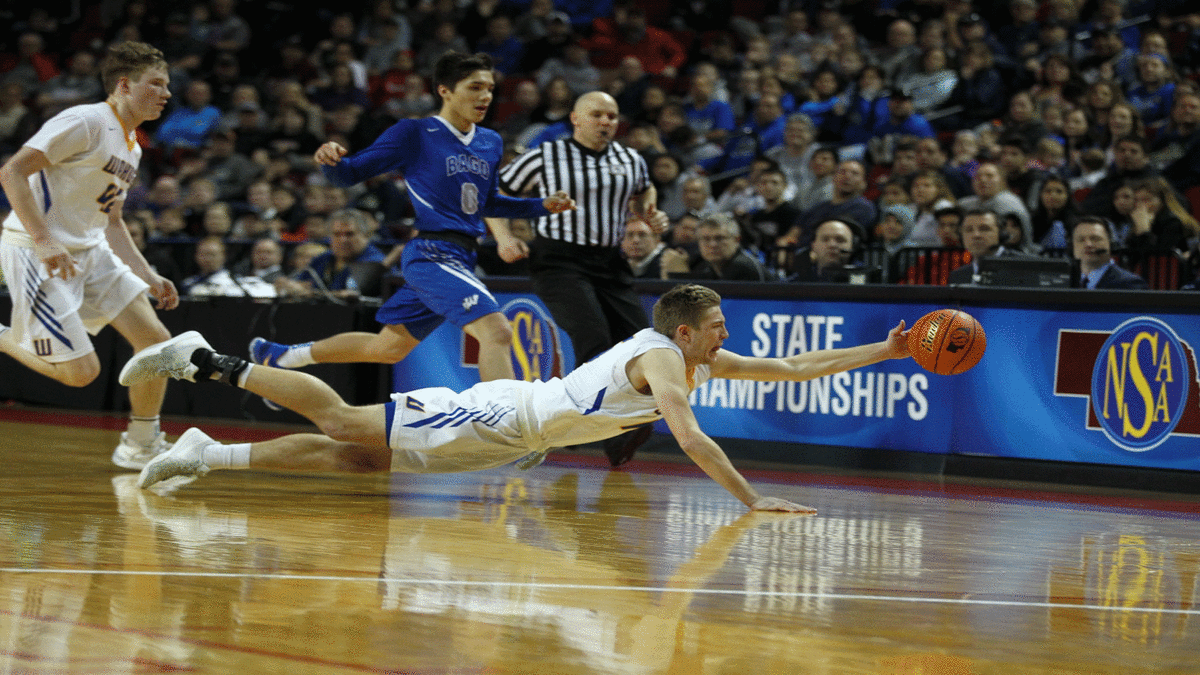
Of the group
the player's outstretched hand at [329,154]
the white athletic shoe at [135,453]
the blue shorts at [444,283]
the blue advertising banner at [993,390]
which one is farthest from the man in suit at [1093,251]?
the white athletic shoe at [135,453]

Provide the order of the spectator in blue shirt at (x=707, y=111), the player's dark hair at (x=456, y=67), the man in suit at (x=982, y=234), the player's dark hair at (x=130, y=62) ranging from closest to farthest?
1. the player's dark hair at (x=130, y=62)
2. the player's dark hair at (x=456, y=67)
3. the man in suit at (x=982, y=234)
4. the spectator in blue shirt at (x=707, y=111)

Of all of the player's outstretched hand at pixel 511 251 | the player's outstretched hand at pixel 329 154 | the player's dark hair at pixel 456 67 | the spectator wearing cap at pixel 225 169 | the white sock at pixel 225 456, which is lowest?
the white sock at pixel 225 456

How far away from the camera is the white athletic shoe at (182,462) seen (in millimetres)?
5297

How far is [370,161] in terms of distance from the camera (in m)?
6.23

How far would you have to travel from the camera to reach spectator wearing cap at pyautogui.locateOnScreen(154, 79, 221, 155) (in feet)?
51.6

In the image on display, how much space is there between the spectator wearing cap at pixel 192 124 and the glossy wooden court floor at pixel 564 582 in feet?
33.3

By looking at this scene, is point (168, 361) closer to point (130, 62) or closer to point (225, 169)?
point (130, 62)

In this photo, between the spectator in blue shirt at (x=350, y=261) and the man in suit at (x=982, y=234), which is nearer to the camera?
the man in suit at (x=982, y=234)

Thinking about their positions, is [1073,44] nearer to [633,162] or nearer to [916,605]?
[633,162]

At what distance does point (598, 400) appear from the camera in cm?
512

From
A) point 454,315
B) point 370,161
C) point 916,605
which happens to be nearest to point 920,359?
point 916,605

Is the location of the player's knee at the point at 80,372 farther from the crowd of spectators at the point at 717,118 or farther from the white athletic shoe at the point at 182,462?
the crowd of spectators at the point at 717,118

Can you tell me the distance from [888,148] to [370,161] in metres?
6.62

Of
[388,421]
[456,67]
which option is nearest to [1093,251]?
[456,67]
